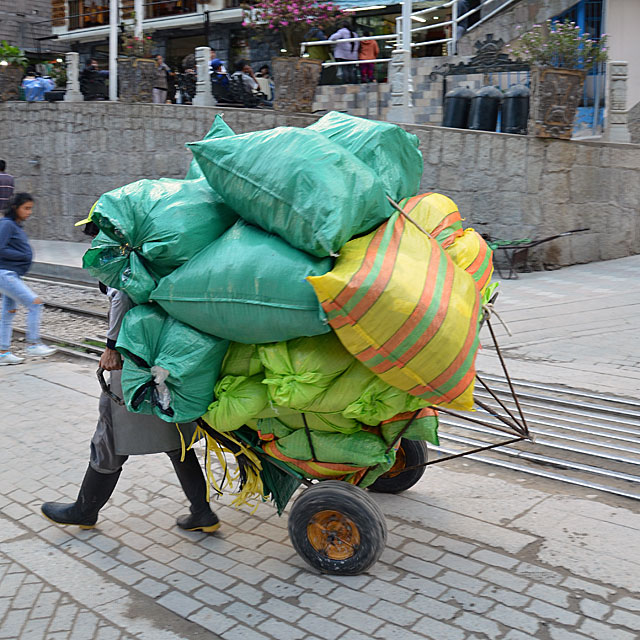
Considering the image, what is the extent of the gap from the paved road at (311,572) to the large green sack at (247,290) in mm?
1224

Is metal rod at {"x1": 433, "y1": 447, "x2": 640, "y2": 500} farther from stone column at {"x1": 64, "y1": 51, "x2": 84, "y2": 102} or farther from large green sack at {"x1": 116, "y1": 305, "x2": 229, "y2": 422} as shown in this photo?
stone column at {"x1": 64, "y1": 51, "x2": 84, "y2": 102}

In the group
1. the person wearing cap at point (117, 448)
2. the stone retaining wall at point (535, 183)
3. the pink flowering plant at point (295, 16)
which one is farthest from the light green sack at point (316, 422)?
the pink flowering plant at point (295, 16)

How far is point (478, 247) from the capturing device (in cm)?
349

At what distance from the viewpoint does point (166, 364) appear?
3330 mm

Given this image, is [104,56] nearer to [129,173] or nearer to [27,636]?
[129,173]

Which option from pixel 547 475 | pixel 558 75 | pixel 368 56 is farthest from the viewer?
pixel 368 56

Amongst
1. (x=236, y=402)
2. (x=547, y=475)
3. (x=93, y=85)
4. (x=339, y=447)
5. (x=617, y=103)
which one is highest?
(x=93, y=85)

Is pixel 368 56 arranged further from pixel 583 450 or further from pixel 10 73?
pixel 583 450

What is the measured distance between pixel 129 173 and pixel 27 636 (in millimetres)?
14536

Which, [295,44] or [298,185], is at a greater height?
[295,44]

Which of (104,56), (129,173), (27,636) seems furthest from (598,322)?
(104,56)

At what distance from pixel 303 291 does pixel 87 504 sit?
192 cm

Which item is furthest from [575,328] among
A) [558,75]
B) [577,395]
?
[558,75]

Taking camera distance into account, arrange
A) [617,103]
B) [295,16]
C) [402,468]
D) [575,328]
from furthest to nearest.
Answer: [295,16], [617,103], [575,328], [402,468]
